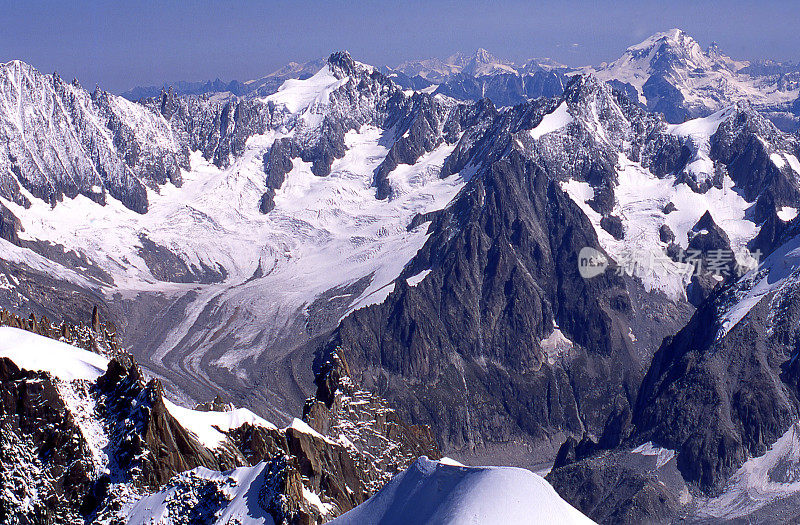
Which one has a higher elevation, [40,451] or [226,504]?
[40,451]

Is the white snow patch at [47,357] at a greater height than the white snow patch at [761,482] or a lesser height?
greater

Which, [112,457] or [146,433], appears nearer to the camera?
[112,457]

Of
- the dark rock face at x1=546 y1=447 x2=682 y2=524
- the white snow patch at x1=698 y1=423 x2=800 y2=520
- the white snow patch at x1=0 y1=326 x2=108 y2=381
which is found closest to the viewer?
the white snow patch at x1=0 y1=326 x2=108 y2=381

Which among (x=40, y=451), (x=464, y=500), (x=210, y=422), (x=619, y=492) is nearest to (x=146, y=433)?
(x=40, y=451)

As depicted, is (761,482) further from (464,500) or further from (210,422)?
(464,500)

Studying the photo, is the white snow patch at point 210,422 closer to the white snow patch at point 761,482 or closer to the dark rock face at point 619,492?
the dark rock face at point 619,492

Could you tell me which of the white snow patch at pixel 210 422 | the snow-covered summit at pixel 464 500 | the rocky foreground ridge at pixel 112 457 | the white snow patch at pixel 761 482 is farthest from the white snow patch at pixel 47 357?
the white snow patch at pixel 761 482

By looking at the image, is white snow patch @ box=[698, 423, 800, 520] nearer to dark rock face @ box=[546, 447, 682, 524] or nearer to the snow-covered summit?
dark rock face @ box=[546, 447, 682, 524]

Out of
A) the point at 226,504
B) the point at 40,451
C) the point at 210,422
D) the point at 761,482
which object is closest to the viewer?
the point at 226,504

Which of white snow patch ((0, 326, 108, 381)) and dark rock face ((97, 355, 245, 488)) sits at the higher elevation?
white snow patch ((0, 326, 108, 381))

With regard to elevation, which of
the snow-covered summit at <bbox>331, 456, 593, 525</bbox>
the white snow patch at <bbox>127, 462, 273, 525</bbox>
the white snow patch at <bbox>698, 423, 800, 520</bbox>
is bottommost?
the white snow patch at <bbox>698, 423, 800, 520</bbox>

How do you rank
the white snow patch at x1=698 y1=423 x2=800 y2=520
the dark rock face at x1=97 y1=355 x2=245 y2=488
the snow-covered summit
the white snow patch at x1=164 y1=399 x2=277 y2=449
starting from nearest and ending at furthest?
1. the snow-covered summit
2. the dark rock face at x1=97 y1=355 x2=245 y2=488
3. the white snow patch at x1=164 y1=399 x2=277 y2=449
4. the white snow patch at x1=698 y1=423 x2=800 y2=520

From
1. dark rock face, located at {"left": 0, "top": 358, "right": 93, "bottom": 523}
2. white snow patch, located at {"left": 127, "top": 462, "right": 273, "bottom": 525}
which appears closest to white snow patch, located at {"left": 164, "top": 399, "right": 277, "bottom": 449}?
dark rock face, located at {"left": 0, "top": 358, "right": 93, "bottom": 523}
